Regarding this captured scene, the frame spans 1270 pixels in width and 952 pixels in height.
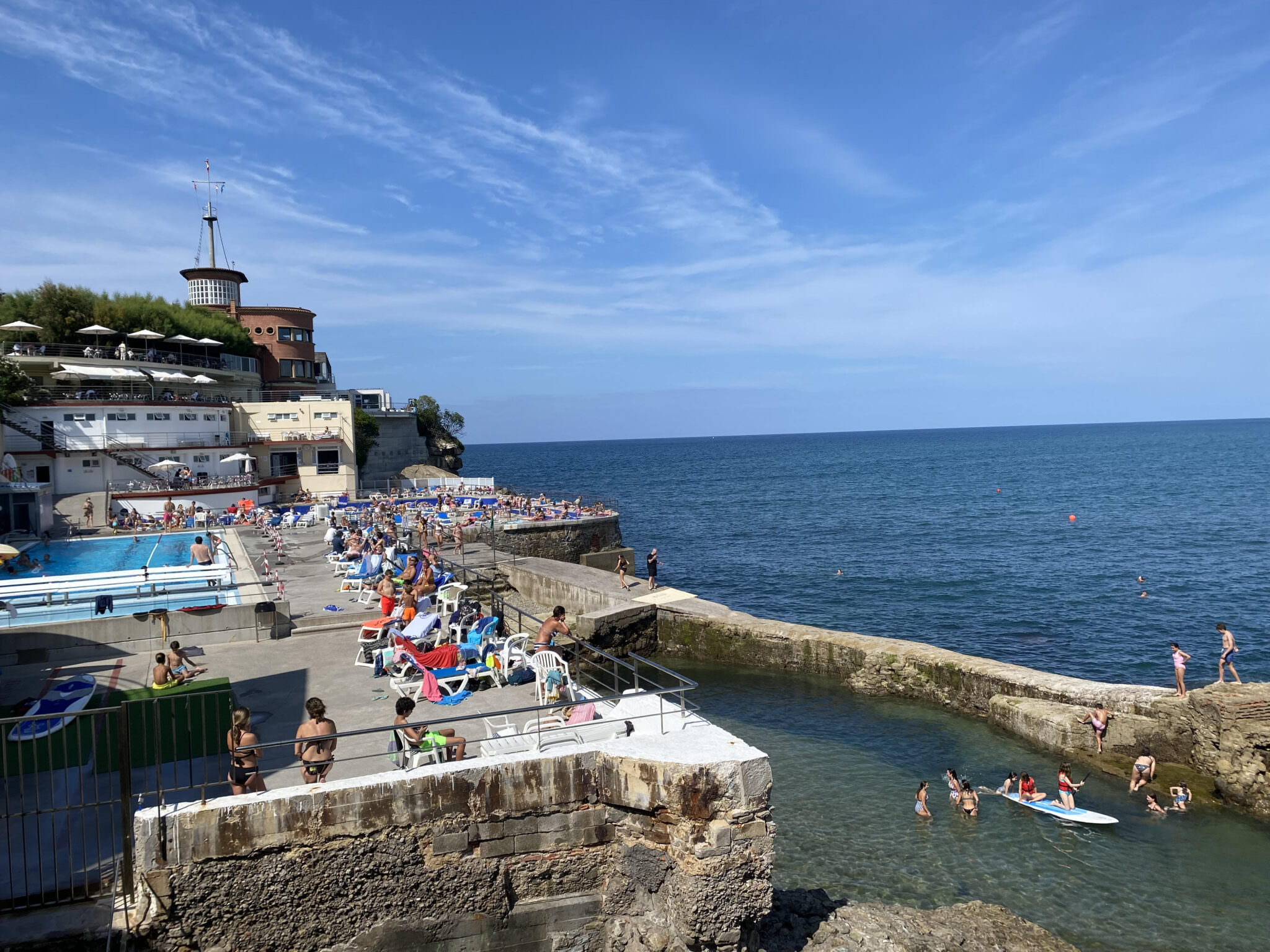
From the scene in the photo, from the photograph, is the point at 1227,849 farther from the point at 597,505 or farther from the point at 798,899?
the point at 597,505

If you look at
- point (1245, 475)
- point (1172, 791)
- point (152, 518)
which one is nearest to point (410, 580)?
point (1172, 791)

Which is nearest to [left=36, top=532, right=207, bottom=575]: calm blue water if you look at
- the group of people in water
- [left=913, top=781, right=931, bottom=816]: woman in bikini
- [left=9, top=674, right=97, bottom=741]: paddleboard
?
[left=9, top=674, right=97, bottom=741]: paddleboard

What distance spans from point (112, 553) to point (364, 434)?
37.2m

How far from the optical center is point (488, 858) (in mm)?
7453

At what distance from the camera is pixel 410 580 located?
1681 cm

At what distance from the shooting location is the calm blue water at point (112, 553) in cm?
2144

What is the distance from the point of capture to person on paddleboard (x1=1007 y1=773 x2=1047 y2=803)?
13.5 metres

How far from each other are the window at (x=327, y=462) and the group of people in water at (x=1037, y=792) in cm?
3701

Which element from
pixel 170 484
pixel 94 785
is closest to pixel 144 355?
pixel 170 484

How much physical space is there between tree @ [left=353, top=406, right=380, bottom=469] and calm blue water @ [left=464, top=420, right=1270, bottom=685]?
20.4 metres

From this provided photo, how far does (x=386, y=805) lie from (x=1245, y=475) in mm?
101362

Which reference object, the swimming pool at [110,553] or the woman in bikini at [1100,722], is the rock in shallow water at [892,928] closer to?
the woman in bikini at [1100,722]

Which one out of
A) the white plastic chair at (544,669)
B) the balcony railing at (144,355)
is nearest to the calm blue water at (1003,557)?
the white plastic chair at (544,669)

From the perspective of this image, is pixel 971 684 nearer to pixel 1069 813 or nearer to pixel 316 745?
pixel 1069 813
